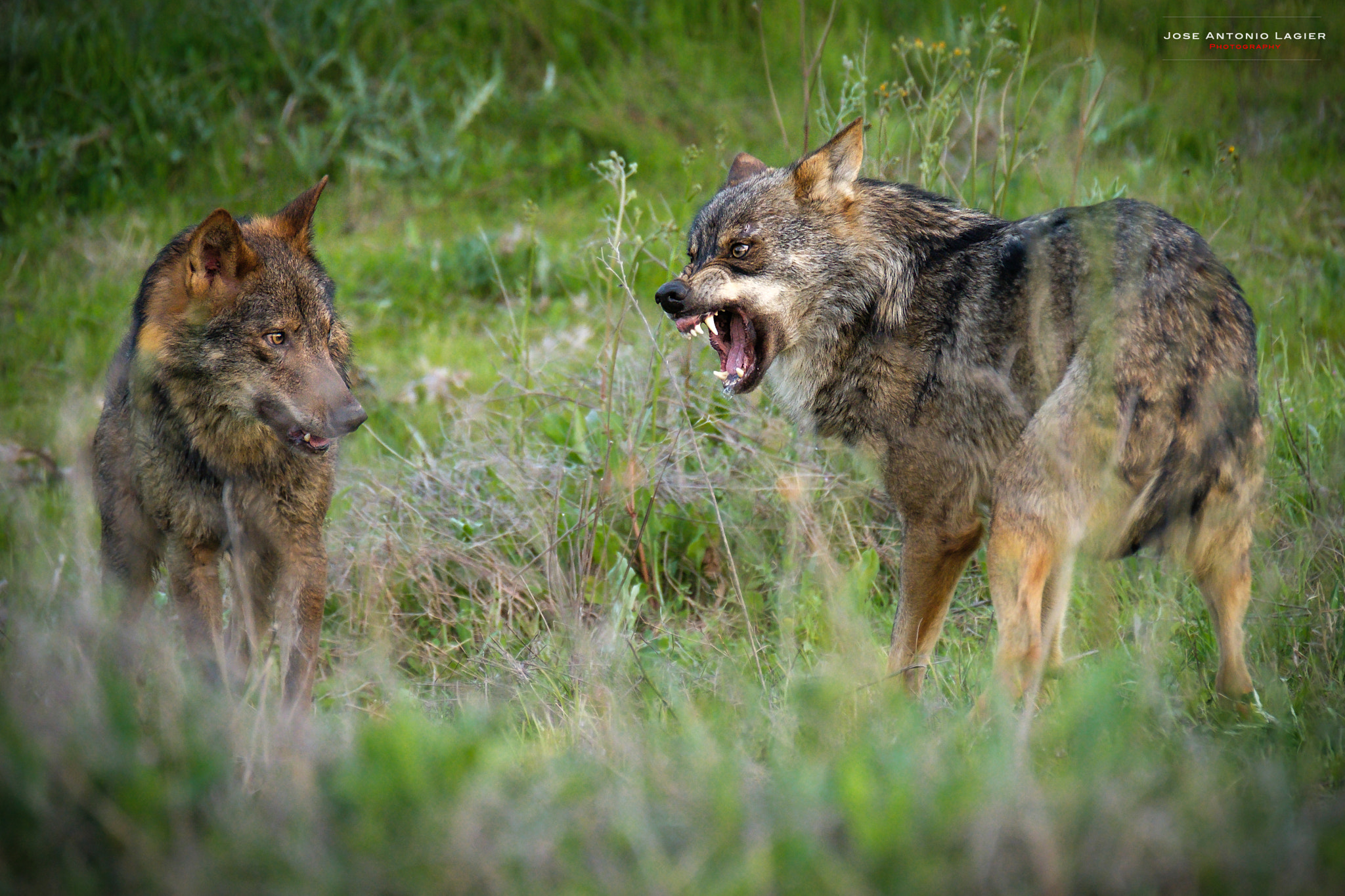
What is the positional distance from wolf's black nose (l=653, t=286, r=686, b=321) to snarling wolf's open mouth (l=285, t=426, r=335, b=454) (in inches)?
50.7

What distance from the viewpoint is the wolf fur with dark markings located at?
3102mm

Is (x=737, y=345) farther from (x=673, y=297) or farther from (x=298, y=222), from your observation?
(x=298, y=222)

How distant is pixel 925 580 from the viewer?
3.61 metres

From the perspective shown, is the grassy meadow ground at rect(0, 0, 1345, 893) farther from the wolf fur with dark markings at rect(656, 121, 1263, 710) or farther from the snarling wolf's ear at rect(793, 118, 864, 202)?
the snarling wolf's ear at rect(793, 118, 864, 202)

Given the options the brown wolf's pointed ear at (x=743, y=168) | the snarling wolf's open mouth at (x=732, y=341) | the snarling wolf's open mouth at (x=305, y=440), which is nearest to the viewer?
the snarling wolf's open mouth at (x=305, y=440)

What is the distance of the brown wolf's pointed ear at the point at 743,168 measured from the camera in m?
4.50

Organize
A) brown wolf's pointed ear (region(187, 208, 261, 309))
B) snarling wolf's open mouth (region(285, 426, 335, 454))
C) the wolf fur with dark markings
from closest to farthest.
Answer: the wolf fur with dark markings
brown wolf's pointed ear (region(187, 208, 261, 309))
snarling wolf's open mouth (region(285, 426, 335, 454))

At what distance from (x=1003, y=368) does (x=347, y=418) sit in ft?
7.13

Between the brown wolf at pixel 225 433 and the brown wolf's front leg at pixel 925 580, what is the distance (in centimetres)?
191

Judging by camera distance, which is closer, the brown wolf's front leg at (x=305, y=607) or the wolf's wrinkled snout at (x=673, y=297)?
the brown wolf's front leg at (x=305, y=607)

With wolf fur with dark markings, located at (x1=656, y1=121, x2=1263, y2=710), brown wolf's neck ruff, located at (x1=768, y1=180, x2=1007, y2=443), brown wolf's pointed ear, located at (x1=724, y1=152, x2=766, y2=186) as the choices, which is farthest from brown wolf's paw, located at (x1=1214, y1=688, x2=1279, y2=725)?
brown wolf's pointed ear, located at (x1=724, y1=152, x2=766, y2=186)

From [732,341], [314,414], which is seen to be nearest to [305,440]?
[314,414]

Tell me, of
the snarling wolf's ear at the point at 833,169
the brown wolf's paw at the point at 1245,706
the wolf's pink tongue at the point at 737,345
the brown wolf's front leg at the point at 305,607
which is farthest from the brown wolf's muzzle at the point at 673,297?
the brown wolf's paw at the point at 1245,706

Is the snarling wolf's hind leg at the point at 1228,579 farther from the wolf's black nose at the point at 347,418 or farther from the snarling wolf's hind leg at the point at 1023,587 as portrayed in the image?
the wolf's black nose at the point at 347,418
